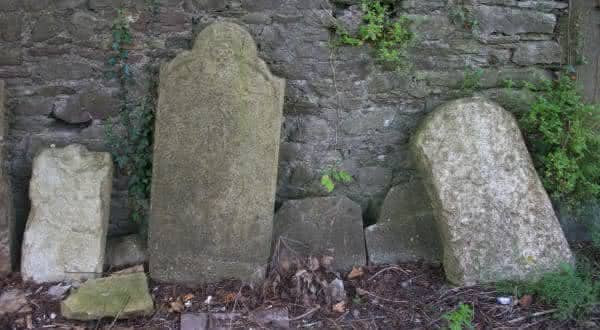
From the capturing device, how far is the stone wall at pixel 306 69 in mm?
3109

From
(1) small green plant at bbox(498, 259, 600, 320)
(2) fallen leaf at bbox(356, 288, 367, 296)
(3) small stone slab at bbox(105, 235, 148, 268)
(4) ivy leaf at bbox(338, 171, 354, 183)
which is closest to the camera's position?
(1) small green plant at bbox(498, 259, 600, 320)

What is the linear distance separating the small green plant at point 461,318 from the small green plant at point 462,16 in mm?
1667

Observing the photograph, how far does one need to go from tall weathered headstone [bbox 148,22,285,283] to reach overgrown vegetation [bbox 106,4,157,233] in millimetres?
279

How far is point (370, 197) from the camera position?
346cm

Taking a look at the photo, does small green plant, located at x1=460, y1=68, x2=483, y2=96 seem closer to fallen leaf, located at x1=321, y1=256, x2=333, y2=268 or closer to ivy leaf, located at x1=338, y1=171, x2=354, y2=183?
ivy leaf, located at x1=338, y1=171, x2=354, y2=183

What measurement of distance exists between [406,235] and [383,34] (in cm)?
123

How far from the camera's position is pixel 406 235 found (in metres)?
3.28

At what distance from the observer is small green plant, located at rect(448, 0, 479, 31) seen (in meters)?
3.25

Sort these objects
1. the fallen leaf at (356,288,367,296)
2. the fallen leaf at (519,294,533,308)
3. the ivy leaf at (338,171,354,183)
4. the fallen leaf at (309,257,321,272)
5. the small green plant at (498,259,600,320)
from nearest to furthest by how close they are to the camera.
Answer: the small green plant at (498,259,600,320)
the fallen leaf at (519,294,533,308)
the fallen leaf at (356,288,367,296)
the fallen leaf at (309,257,321,272)
the ivy leaf at (338,171,354,183)

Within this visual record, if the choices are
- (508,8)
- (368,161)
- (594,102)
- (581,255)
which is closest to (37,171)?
(368,161)

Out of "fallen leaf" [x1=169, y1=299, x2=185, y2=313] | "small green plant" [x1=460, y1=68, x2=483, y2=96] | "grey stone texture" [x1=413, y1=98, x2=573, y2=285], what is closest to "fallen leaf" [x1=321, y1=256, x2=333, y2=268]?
"grey stone texture" [x1=413, y1=98, x2=573, y2=285]

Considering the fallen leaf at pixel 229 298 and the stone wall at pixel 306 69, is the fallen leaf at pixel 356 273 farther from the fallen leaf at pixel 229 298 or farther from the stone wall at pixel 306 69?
the fallen leaf at pixel 229 298

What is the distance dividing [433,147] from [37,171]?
226 centimetres

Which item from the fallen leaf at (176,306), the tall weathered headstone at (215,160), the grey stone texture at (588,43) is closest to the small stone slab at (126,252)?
the tall weathered headstone at (215,160)
